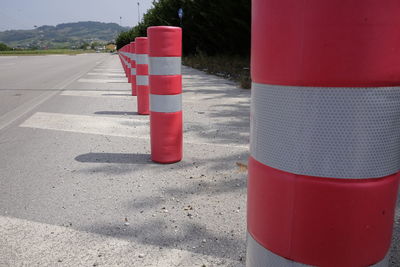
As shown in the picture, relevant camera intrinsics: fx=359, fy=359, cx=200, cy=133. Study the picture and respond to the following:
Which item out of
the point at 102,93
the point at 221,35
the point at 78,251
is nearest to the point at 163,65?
the point at 78,251

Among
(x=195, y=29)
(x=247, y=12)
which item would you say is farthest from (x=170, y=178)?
(x=195, y=29)

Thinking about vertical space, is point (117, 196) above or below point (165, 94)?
below

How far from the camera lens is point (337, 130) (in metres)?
1.19

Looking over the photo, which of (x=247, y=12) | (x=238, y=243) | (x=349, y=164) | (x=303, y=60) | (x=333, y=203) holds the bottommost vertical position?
(x=238, y=243)

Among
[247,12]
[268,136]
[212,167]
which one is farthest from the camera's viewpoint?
[247,12]

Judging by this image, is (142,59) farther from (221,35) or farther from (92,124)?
(221,35)

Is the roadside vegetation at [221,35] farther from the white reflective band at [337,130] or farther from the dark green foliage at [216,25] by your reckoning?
the white reflective band at [337,130]

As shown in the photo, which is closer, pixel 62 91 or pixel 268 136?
pixel 268 136

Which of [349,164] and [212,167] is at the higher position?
[349,164]

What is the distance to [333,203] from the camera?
121 centimetres

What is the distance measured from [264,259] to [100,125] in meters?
5.01

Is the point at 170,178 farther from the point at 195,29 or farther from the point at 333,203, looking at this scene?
the point at 195,29

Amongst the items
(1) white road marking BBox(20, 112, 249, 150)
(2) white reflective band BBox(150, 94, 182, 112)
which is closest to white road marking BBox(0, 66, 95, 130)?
(1) white road marking BBox(20, 112, 249, 150)

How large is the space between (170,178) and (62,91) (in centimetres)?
837
